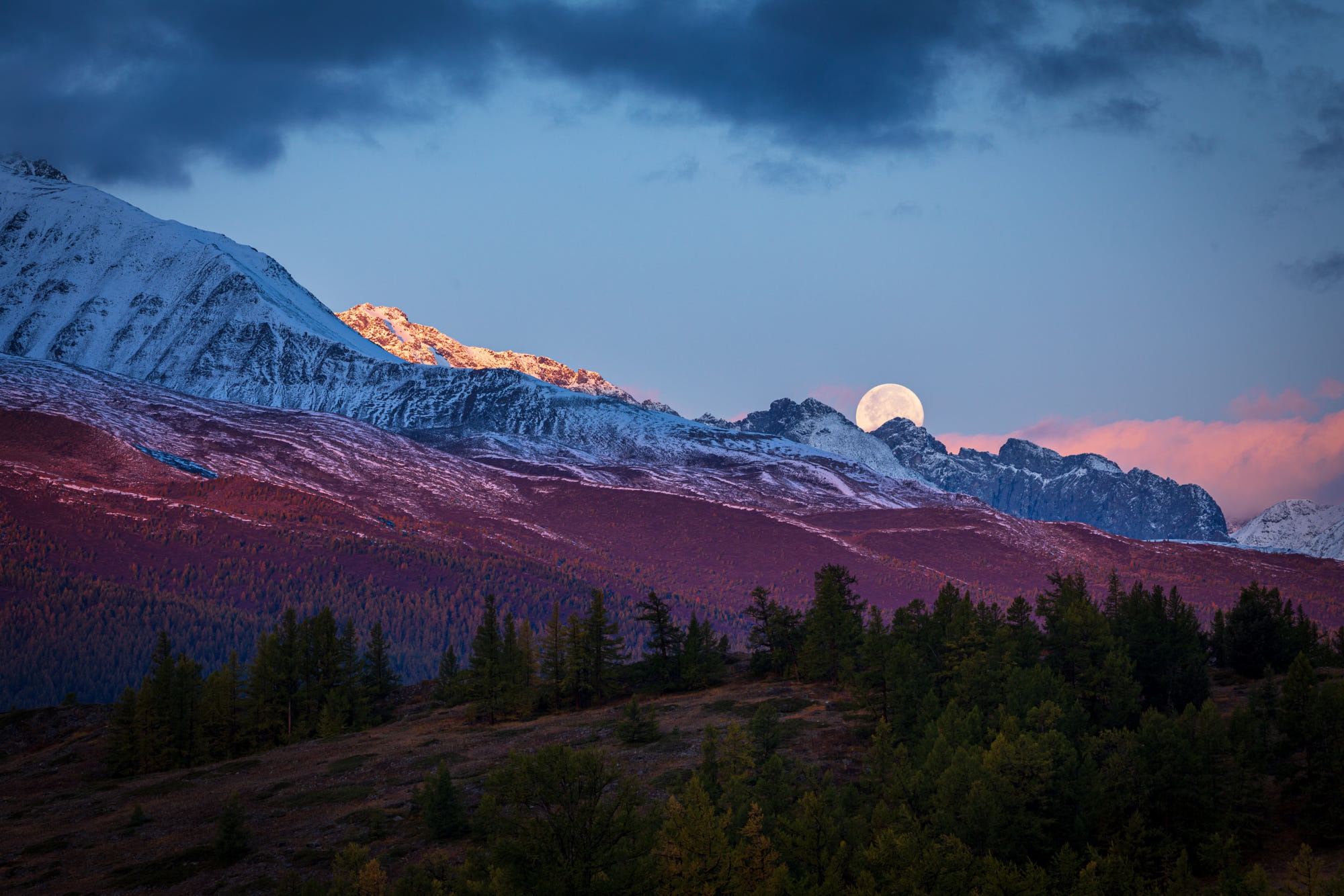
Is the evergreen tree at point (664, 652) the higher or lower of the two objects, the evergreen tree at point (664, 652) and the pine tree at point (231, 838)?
the higher

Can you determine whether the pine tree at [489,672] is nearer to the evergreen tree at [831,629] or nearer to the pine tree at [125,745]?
the evergreen tree at [831,629]

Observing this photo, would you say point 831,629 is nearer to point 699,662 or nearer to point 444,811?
point 699,662

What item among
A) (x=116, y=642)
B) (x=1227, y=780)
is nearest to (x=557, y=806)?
(x=1227, y=780)

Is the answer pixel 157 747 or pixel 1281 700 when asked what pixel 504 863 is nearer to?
pixel 1281 700

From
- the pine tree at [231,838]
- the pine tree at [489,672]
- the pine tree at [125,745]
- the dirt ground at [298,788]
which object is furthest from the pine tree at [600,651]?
the pine tree at [125,745]

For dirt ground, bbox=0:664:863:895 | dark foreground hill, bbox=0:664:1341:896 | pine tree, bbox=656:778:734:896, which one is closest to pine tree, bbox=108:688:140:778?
dirt ground, bbox=0:664:863:895

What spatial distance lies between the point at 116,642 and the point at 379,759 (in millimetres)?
116110

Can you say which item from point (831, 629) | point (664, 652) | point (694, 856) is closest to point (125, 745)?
point (664, 652)

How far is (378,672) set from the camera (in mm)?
115562

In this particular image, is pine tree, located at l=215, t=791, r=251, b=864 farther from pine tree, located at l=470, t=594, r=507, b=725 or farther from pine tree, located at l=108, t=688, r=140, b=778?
pine tree, located at l=108, t=688, r=140, b=778

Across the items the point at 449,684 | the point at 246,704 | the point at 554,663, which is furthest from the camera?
the point at 449,684

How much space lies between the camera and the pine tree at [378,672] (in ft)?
371

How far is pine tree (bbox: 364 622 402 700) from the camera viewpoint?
A: 113000mm

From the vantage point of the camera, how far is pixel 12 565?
187 meters
